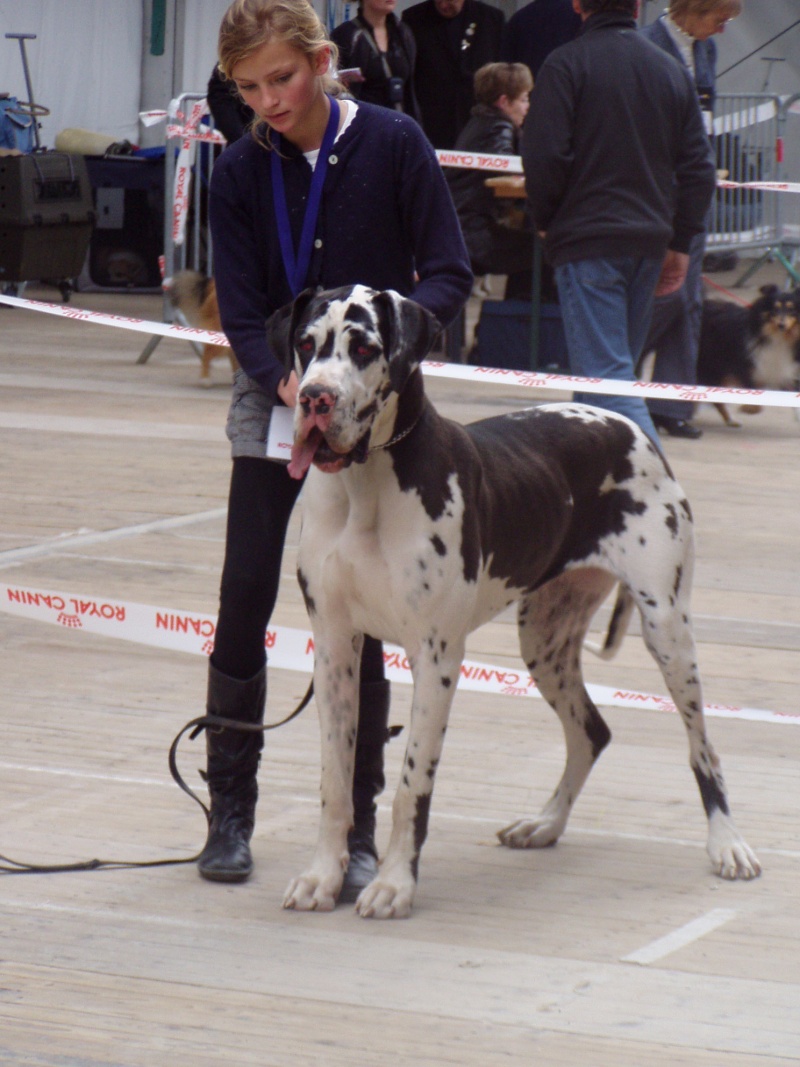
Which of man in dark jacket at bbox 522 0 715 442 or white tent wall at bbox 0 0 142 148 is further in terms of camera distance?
white tent wall at bbox 0 0 142 148

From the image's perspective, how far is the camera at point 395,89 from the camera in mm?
11188

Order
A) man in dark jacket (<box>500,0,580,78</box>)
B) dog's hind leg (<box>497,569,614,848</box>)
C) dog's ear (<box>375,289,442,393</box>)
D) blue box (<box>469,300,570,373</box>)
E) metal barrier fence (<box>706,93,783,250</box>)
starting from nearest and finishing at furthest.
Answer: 1. dog's ear (<box>375,289,442,393</box>)
2. dog's hind leg (<box>497,569,614,848</box>)
3. blue box (<box>469,300,570,373</box>)
4. metal barrier fence (<box>706,93,783,250</box>)
5. man in dark jacket (<box>500,0,580,78</box>)

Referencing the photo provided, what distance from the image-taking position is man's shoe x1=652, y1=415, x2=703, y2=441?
1027cm

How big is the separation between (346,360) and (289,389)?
264 millimetres

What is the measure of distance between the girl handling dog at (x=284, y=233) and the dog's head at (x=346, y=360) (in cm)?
19

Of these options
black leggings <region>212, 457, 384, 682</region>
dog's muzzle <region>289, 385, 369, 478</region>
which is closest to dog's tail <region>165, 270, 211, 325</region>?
black leggings <region>212, 457, 384, 682</region>

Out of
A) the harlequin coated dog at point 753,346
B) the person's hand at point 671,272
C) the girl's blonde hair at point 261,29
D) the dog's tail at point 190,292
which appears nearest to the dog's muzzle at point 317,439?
the girl's blonde hair at point 261,29

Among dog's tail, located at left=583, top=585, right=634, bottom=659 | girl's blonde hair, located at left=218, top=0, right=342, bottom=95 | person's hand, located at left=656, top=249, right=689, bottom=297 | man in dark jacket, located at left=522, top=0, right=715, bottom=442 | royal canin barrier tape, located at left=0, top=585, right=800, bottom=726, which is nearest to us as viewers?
girl's blonde hair, located at left=218, top=0, right=342, bottom=95

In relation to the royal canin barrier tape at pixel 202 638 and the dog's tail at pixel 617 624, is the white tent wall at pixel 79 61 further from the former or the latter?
the dog's tail at pixel 617 624

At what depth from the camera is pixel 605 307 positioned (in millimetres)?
7117

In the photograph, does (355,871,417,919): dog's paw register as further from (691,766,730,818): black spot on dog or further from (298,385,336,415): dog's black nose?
(298,385,336,415): dog's black nose

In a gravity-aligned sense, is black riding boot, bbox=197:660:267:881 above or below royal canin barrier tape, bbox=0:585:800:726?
above

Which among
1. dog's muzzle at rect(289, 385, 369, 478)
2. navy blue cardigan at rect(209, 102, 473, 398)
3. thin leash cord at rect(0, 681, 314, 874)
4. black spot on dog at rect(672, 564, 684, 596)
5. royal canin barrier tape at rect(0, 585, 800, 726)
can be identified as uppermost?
navy blue cardigan at rect(209, 102, 473, 398)

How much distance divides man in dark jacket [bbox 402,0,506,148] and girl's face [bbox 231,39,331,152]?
33.8 feet
